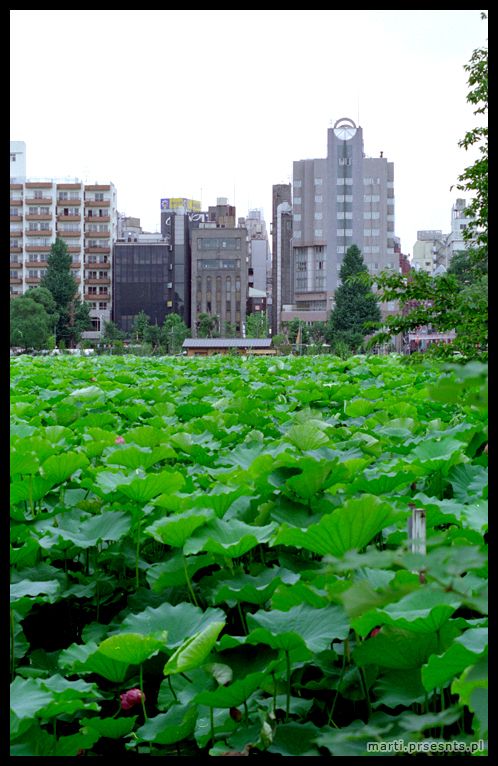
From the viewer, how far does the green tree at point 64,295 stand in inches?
2261

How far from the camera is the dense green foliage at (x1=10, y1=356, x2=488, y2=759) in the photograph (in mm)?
896

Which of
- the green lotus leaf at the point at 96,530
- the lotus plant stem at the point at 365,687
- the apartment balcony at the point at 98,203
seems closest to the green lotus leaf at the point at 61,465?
the green lotus leaf at the point at 96,530

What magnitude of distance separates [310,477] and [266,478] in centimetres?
12

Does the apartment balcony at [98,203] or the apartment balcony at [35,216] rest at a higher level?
the apartment balcony at [98,203]

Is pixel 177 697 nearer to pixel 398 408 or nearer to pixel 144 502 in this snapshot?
pixel 144 502

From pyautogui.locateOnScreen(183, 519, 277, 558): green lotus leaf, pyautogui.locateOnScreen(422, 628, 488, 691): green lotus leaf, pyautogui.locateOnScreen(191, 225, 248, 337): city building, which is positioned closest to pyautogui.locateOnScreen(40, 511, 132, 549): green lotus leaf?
pyautogui.locateOnScreen(183, 519, 277, 558): green lotus leaf

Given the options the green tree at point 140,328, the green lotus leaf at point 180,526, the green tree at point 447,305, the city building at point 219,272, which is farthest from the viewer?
the city building at point 219,272

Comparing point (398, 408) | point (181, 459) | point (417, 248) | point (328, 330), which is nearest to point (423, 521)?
point (181, 459)

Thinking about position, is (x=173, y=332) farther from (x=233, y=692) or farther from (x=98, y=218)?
(x=233, y=692)

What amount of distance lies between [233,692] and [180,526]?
0.33 metres

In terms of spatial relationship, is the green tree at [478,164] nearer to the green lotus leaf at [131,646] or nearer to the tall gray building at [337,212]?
the green lotus leaf at [131,646]

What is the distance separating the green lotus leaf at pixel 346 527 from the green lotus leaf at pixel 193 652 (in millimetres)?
167

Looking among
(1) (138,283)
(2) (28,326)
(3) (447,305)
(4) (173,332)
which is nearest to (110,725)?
(3) (447,305)

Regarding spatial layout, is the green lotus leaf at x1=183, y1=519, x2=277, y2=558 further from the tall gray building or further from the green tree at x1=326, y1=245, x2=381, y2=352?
the tall gray building
